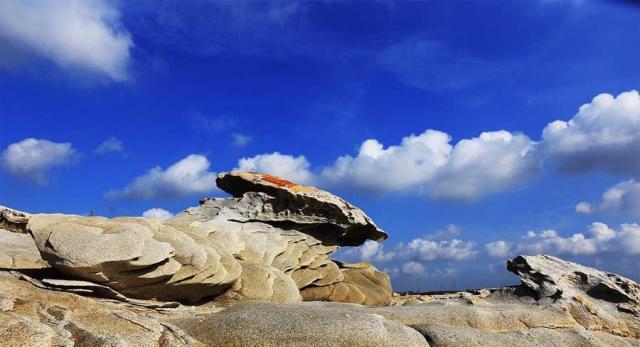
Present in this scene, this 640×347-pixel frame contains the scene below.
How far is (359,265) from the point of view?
1302 inches

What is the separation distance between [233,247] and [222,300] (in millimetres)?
5034

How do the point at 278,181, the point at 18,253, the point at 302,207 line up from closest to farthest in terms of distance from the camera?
the point at 18,253
the point at 302,207
the point at 278,181

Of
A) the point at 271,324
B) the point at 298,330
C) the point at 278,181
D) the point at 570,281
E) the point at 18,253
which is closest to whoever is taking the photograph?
the point at 298,330

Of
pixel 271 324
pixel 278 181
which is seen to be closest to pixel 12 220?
pixel 278 181

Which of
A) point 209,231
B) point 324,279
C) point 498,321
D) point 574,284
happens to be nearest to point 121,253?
point 209,231

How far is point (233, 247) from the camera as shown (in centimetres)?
2395

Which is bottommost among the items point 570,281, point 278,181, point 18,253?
point 18,253

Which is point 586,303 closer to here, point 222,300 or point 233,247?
point 222,300

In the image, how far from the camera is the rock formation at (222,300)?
486 inches

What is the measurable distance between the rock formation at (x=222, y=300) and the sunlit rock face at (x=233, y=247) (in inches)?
2.3

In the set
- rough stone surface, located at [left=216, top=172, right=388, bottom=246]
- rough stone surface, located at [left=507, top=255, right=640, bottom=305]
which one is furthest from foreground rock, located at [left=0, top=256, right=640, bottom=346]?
rough stone surface, located at [left=216, top=172, right=388, bottom=246]

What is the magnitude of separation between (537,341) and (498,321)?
4.65 feet

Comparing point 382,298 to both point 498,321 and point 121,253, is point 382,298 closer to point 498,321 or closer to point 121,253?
point 498,321

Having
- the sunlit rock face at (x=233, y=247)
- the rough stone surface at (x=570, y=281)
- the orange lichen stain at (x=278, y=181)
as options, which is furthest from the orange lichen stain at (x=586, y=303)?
the orange lichen stain at (x=278, y=181)
